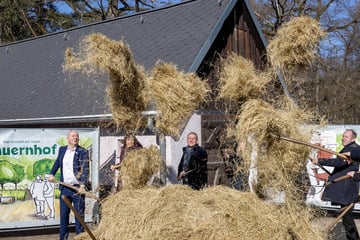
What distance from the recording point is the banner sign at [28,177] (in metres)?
8.46

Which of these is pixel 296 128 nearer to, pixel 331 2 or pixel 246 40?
pixel 246 40

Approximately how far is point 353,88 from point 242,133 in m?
21.8

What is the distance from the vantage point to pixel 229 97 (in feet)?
20.2

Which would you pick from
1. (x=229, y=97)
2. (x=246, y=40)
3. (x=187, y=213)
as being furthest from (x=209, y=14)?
(x=187, y=213)

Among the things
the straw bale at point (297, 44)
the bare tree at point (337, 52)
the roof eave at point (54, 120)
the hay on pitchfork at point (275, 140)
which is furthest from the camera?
the bare tree at point (337, 52)

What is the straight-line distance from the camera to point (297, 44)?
6195 millimetres

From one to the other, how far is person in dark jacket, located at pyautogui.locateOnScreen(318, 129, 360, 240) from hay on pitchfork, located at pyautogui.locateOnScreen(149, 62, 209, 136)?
7.36 feet

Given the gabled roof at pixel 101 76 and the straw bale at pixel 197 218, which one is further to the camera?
the gabled roof at pixel 101 76

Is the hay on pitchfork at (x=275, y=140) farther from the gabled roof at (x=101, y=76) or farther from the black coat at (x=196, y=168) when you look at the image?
the gabled roof at (x=101, y=76)

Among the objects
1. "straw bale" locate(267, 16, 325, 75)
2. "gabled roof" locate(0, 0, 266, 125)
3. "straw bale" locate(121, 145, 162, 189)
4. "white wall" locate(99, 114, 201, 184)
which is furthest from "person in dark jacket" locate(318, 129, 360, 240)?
"gabled roof" locate(0, 0, 266, 125)

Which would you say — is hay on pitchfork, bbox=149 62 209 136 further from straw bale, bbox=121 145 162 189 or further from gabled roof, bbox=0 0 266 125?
gabled roof, bbox=0 0 266 125

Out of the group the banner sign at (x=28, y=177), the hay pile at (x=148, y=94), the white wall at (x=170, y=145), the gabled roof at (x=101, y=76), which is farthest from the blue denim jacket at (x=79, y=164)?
the gabled roof at (x=101, y=76)

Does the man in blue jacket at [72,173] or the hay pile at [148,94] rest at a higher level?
the hay pile at [148,94]

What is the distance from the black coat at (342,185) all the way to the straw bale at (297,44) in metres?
1.86
